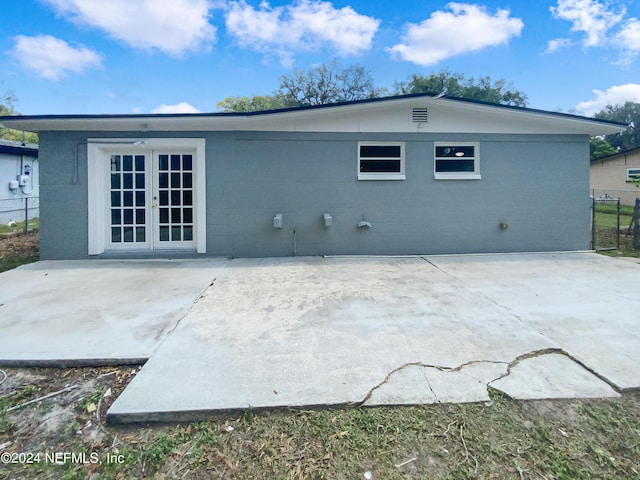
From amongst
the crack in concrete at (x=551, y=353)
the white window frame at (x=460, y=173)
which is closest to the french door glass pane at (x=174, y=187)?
the white window frame at (x=460, y=173)

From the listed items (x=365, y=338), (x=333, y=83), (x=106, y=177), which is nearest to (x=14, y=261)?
(x=106, y=177)

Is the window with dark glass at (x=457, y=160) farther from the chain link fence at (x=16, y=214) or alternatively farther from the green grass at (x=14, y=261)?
the chain link fence at (x=16, y=214)

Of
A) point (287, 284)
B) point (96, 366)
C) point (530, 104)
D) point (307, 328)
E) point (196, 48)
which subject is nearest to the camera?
point (96, 366)

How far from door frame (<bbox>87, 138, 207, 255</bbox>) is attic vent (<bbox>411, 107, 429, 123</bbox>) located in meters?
4.51

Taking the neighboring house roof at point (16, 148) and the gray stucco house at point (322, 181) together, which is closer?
the gray stucco house at point (322, 181)

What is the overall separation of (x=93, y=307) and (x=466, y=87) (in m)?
35.8

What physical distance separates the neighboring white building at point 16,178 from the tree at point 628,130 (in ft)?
171

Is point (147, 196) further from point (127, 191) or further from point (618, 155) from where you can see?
point (618, 155)

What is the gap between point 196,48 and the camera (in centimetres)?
1606

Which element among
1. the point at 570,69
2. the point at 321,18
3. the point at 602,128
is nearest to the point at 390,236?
the point at 602,128

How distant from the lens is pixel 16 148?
14.4 meters

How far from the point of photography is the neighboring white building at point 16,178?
14133 mm

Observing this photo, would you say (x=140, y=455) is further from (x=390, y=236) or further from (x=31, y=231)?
(x=31, y=231)

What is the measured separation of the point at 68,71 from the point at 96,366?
23423mm
